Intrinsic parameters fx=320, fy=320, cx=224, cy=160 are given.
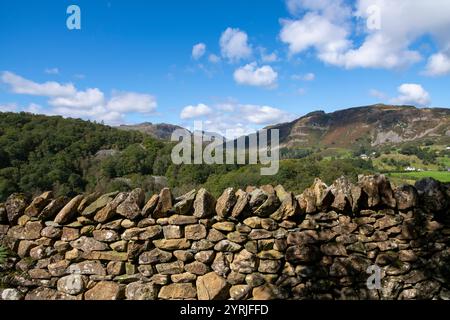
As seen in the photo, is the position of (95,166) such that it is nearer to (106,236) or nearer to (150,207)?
(106,236)

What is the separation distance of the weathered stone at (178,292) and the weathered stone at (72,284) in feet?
3.39

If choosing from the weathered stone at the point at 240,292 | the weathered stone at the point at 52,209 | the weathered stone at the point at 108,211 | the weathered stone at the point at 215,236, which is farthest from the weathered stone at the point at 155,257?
the weathered stone at the point at 52,209

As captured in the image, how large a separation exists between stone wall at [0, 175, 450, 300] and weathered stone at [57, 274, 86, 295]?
0.01 m

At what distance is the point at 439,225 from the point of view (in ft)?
14.5

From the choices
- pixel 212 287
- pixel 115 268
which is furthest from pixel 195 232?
pixel 115 268

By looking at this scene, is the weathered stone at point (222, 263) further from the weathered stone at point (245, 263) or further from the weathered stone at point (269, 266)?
the weathered stone at point (269, 266)

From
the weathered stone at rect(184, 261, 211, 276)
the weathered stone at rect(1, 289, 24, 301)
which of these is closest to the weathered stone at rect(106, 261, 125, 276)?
the weathered stone at rect(184, 261, 211, 276)

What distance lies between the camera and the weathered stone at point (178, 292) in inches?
161

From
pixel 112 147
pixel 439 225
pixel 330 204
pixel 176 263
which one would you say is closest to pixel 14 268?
pixel 176 263

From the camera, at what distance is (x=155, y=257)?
13.5 feet

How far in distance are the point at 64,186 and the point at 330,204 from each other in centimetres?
4644

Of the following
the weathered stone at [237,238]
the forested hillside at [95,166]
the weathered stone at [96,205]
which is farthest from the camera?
the forested hillside at [95,166]

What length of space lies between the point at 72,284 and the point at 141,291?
92cm
